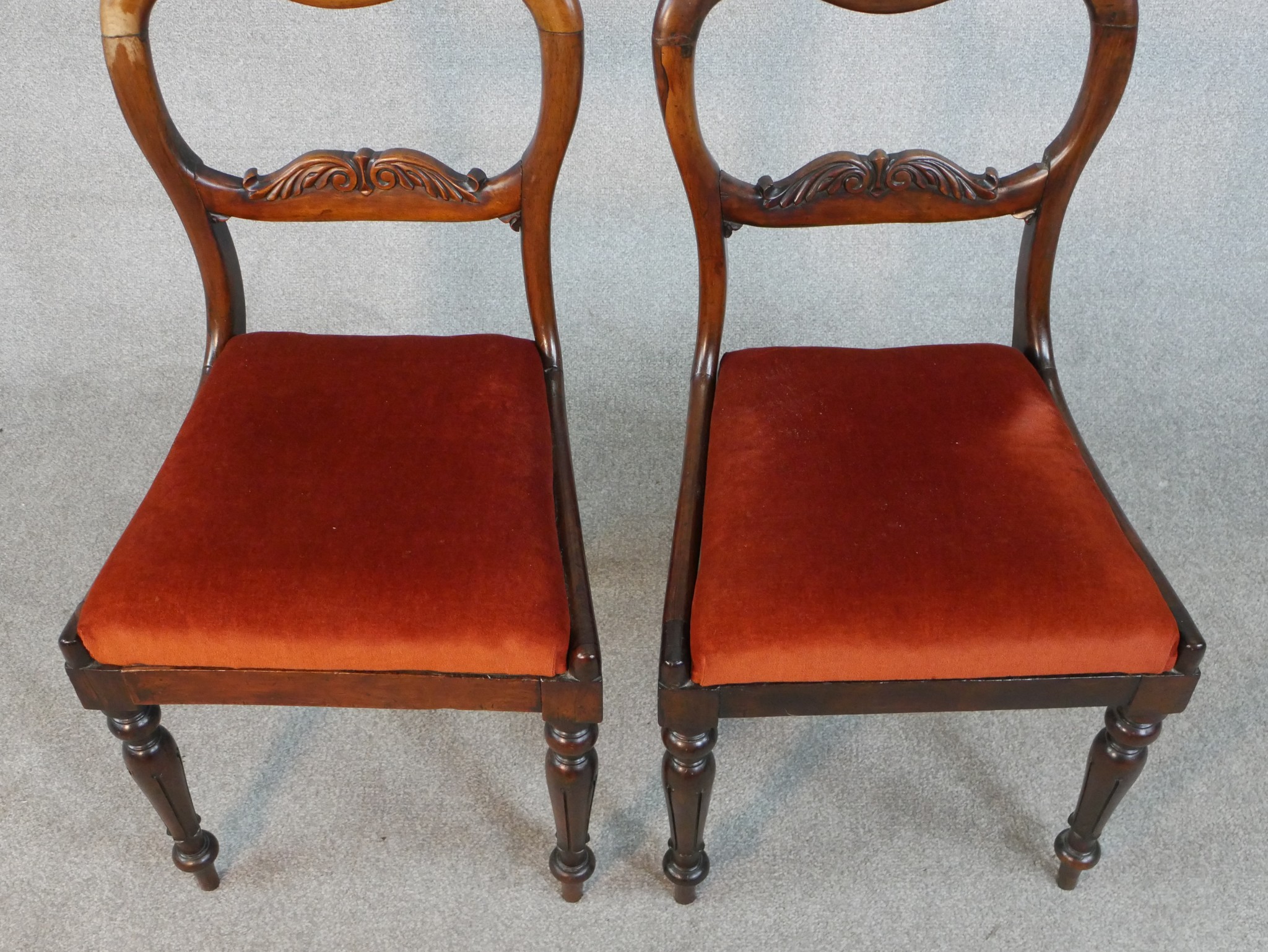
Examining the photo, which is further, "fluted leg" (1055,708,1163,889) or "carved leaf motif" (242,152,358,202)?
"carved leaf motif" (242,152,358,202)

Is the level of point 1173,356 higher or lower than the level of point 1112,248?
lower

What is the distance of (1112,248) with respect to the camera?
1.94 meters

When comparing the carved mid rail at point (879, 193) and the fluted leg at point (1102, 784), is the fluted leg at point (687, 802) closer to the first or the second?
the fluted leg at point (1102, 784)

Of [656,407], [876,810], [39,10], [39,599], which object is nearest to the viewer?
[876,810]

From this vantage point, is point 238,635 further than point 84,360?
No

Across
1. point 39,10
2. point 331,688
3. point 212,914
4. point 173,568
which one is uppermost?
point 39,10

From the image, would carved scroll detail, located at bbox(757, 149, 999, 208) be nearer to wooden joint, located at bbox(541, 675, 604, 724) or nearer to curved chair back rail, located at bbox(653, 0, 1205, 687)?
curved chair back rail, located at bbox(653, 0, 1205, 687)

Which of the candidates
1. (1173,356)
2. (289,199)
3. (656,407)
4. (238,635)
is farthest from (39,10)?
(1173,356)

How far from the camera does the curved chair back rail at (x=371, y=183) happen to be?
1089mm

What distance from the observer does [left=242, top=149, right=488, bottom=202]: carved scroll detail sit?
3.84 ft

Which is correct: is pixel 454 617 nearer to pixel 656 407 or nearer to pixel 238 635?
pixel 238 635

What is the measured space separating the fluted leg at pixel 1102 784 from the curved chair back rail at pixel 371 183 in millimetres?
496

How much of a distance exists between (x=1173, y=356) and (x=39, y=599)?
1.68 m

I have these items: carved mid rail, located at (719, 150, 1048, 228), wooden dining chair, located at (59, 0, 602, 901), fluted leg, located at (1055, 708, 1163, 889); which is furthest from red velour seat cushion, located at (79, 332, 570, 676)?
fluted leg, located at (1055, 708, 1163, 889)
